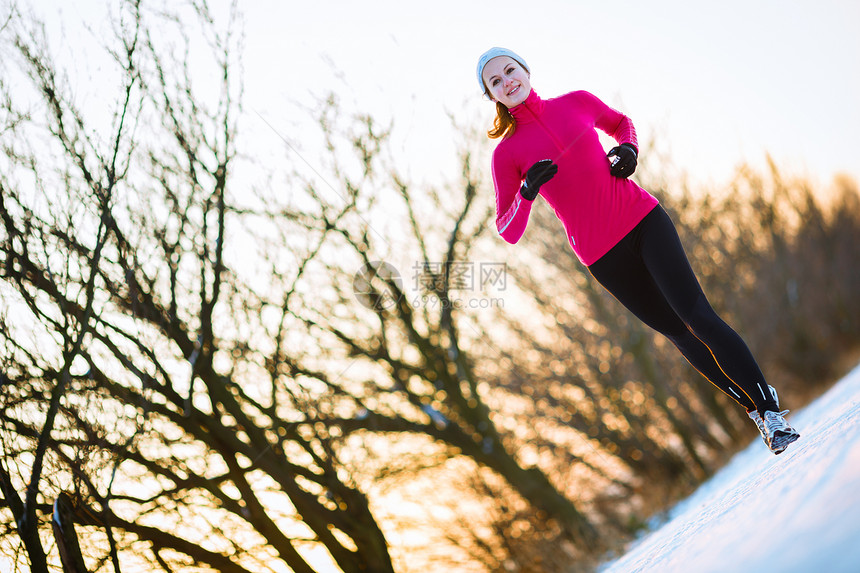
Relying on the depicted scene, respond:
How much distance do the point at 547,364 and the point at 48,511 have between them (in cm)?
632

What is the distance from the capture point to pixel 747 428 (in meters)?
8.09

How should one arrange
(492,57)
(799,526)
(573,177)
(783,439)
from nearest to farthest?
(799,526) < (783,439) < (573,177) < (492,57)

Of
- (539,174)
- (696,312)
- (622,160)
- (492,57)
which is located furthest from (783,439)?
(492,57)

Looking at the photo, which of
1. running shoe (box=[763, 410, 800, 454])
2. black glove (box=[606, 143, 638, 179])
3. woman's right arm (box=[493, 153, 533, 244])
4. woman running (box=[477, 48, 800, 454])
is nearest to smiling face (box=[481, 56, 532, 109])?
woman running (box=[477, 48, 800, 454])

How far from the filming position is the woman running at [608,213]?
1.98 m

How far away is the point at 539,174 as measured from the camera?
198cm

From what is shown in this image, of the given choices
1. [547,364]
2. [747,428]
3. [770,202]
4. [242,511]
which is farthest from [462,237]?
[770,202]

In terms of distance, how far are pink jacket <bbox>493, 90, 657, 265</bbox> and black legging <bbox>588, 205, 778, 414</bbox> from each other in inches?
2.5

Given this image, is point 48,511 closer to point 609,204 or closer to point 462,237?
point 609,204
